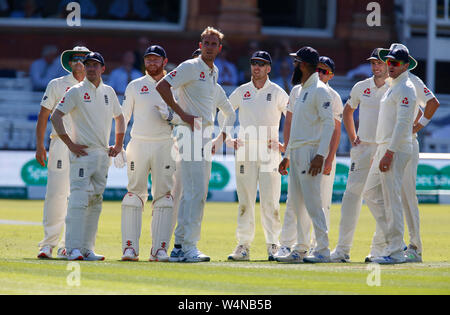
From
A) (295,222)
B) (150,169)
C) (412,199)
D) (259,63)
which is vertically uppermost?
(259,63)

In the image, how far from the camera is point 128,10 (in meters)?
29.4

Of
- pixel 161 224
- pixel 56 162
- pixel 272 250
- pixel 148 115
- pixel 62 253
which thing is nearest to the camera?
pixel 161 224

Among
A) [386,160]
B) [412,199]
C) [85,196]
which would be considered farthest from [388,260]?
[85,196]

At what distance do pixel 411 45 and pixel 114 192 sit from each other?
12.8 metres

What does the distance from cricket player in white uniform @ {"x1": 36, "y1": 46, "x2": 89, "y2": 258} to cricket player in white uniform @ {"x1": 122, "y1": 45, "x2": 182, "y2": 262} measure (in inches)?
32.3

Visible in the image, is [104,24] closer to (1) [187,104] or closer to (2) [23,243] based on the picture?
(2) [23,243]

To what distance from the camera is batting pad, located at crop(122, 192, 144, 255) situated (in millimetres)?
9742

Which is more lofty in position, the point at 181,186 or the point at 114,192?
the point at 181,186

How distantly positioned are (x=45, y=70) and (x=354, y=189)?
16.6 m

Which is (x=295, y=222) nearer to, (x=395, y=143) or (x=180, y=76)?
(x=395, y=143)

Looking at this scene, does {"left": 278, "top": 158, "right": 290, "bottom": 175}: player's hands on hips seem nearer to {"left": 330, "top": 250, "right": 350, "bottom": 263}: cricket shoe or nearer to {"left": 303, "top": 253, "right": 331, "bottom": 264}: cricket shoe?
{"left": 303, "top": 253, "right": 331, "bottom": 264}: cricket shoe
